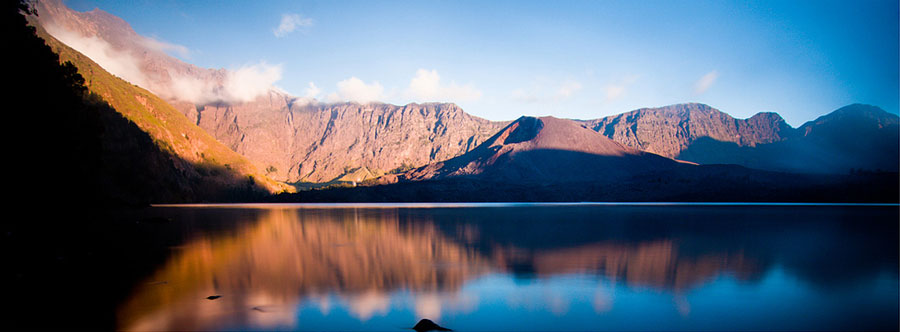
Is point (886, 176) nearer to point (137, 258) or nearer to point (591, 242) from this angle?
point (591, 242)

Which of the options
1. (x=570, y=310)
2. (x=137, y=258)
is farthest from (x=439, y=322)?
(x=137, y=258)

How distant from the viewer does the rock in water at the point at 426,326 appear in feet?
40.3

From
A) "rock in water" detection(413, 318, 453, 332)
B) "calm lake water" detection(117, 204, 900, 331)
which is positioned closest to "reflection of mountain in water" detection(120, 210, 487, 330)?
"calm lake water" detection(117, 204, 900, 331)

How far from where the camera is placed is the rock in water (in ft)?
40.3

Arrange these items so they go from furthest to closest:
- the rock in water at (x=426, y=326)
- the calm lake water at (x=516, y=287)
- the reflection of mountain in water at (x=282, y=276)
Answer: the reflection of mountain in water at (x=282, y=276), the calm lake water at (x=516, y=287), the rock in water at (x=426, y=326)

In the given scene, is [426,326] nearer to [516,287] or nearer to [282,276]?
[516,287]

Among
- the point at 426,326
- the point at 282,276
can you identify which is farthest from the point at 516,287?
the point at 282,276

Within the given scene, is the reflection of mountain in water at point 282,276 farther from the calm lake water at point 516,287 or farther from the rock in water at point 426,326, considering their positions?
the rock in water at point 426,326

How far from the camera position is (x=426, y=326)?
12336 millimetres

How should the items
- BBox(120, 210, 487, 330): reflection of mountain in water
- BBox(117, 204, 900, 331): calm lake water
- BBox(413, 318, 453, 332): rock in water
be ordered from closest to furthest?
BBox(413, 318, 453, 332): rock in water → BBox(117, 204, 900, 331): calm lake water → BBox(120, 210, 487, 330): reflection of mountain in water

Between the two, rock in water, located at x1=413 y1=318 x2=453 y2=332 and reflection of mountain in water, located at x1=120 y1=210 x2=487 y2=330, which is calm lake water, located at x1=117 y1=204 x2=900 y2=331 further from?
rock in water, located at x1=413 y1=318 x2=453 y2=332

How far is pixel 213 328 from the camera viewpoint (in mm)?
12164

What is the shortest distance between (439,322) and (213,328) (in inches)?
242

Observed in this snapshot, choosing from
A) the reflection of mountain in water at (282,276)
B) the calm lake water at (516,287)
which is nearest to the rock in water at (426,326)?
the calm lake water at (516,287)
